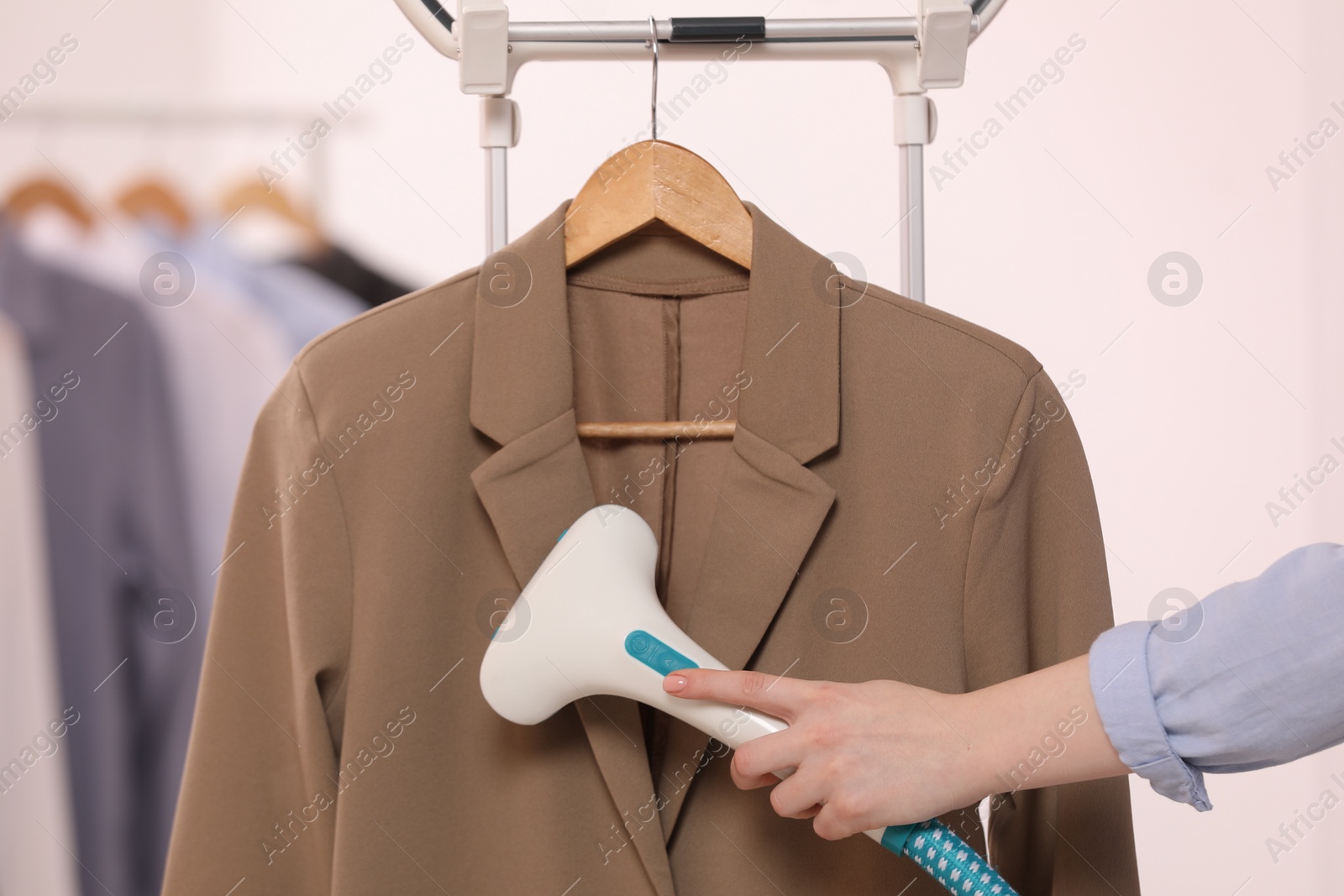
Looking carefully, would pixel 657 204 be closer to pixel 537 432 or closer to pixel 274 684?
pixel 537 432

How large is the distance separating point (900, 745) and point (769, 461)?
27 cm

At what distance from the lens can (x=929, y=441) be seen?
0.89 m

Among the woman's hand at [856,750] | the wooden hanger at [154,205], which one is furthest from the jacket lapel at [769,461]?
the wooden hanger at [154,205]

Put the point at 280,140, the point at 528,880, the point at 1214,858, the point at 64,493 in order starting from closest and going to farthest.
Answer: the point at 528,880 < the point at 64,493 < the point at 280,140 < the point at 1214,858

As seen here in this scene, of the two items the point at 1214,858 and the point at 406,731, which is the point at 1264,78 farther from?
the point at 406,731

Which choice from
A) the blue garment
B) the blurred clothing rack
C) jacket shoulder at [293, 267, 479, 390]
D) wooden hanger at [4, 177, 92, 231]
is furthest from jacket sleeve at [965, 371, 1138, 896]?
wooden hanger at [4, 177, 92, 231]

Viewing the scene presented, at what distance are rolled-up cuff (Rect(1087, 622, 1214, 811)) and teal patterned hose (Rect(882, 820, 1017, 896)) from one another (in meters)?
0.13

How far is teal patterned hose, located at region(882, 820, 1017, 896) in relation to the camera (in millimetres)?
700

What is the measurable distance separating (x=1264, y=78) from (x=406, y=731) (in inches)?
62.1

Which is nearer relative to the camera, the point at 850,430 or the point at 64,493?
the point at 850,430

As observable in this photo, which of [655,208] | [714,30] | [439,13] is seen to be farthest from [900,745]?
[439,13]

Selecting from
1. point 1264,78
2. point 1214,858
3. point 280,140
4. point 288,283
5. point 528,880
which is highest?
point 1264,78

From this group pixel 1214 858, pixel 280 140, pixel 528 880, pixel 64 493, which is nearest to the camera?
pixel 528 880

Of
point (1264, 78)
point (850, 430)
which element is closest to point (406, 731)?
point (850, 430)
